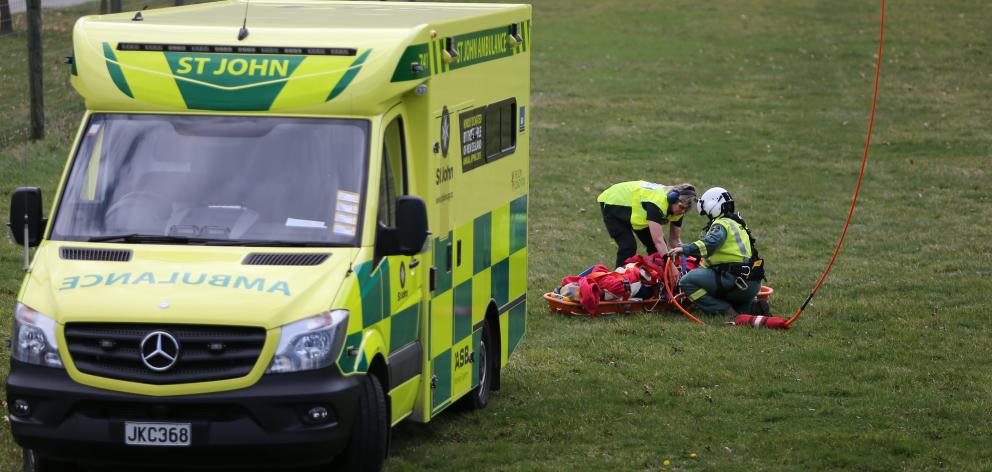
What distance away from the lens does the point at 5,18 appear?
2284cm

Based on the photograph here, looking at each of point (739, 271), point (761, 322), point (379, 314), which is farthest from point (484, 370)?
point (739, 271)

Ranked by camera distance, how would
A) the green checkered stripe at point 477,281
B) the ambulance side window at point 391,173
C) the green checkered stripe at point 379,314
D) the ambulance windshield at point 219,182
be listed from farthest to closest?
the green checkered stripe at point 477,281 → the ambulance side window at point 391,173 → the ambulance windshield at point 219,182 → the green checkered stripe at point 379,314

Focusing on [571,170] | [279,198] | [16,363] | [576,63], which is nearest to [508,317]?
[279,198]

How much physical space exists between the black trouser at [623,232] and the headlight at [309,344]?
7621 mm

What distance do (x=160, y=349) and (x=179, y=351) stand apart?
9 cm

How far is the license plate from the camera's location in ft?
24.1

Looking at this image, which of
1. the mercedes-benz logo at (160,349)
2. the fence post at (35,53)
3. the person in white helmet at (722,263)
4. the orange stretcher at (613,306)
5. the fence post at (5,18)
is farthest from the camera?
the fence post at (5,18)

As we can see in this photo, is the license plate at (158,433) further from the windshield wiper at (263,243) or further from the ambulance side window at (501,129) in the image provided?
the ambulance side window at (501,129)

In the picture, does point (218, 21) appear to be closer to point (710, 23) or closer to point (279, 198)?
point (279, 198)

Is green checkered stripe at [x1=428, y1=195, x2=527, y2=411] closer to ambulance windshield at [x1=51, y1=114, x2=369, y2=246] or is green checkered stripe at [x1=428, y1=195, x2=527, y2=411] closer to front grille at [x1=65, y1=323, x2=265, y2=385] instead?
ambulance windshield at [x1=51, y1=114, x2=369, y2=246]

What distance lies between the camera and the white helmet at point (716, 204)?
13594 millimetres

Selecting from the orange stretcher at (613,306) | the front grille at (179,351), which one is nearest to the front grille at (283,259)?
the front grille at (179,351)

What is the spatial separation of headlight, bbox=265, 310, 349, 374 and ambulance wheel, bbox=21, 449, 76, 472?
57.9 inches

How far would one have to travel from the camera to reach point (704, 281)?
13.7 m
